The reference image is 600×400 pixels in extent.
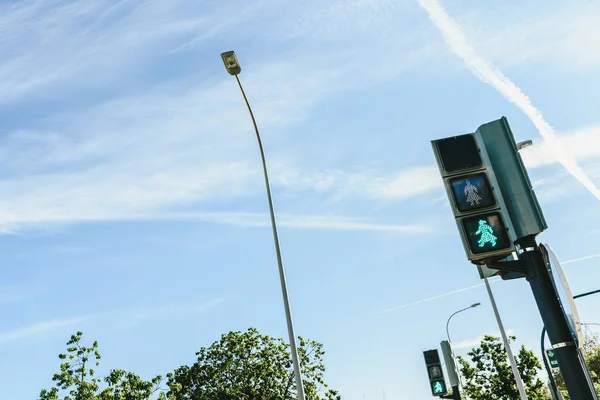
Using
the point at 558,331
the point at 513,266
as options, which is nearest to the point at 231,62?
the point at 513,266

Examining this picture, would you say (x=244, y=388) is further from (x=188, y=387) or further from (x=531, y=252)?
(x=531, y=252)

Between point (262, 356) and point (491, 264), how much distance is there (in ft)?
137

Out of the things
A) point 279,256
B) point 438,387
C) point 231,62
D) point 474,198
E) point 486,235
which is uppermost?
point 231,62

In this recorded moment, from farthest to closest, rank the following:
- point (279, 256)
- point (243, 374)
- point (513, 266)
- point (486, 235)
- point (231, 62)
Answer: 1. point (243, 374)
2. point (279, 256)
3. point (231, 62)
4. point (513, 266)
5. point (486, 235)

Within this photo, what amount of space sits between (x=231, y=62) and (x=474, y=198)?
34.8 ft

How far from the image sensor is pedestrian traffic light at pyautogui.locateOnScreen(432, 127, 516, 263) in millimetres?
4699

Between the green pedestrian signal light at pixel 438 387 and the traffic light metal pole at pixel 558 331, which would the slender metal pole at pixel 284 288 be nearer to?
the green pedestrian signal light at pixel 438 387

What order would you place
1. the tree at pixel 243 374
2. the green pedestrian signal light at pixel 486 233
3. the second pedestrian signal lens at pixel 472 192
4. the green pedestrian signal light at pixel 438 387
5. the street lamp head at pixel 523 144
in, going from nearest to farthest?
the green pedestrian signal light at pixel 486 233 < the second pedestrian signal lens at pixel 472 192 < the street lamp head at pixel 523 144 < the green pedestrian signal light at pixel 438 387 < the tree at pixel 243 374

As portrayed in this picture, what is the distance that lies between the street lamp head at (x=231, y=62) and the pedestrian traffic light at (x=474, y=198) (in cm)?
979

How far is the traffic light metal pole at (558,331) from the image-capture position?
4773 millimetres

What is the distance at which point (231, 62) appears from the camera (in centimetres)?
1422

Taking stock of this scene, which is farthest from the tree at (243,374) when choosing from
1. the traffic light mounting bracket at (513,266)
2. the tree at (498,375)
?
the traffic light mounting bracket at (513,266)

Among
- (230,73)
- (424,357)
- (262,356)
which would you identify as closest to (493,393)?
(262,356)

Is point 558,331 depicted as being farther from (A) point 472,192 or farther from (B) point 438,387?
(B) point 438,387
